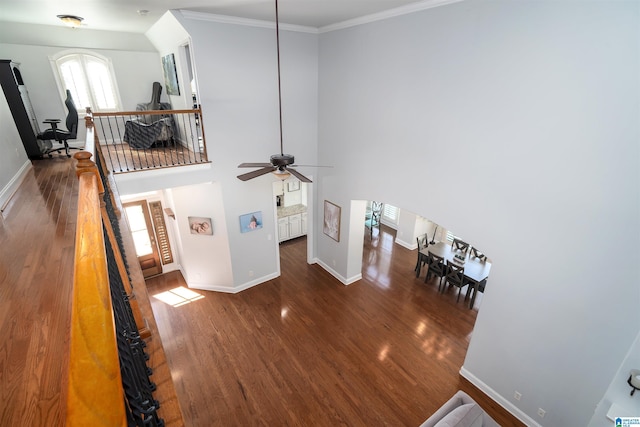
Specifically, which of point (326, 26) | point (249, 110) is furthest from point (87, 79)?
point (326, 26)

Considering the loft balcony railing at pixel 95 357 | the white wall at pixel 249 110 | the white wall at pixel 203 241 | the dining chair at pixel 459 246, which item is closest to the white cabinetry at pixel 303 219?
the white wall at pixel 249 110

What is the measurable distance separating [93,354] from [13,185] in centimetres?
493

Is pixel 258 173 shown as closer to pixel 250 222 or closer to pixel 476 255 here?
pixel 250 222

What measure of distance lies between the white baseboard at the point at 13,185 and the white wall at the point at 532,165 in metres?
5.49

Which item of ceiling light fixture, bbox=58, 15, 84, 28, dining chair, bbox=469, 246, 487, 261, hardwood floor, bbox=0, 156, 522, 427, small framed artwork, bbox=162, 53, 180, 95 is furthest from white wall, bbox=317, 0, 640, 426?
ceiling light fixture, bbox=58, 15, 84, 28

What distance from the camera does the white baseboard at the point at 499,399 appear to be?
14.0 feet

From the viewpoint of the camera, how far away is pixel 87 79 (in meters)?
7.11

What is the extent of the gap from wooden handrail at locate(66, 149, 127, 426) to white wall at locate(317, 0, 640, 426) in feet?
13.8

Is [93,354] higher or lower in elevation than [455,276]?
higher

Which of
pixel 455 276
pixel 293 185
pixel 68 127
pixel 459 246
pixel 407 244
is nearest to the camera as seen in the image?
pixel 68 127

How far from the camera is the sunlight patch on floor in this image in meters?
6.92

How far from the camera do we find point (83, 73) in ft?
23.1

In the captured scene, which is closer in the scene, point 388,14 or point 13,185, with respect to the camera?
point 13,185

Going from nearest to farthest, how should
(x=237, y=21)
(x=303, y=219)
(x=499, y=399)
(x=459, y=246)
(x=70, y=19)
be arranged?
(x=499, y=399) → (x=70, y=19) → (x=237, y=21) → (x=459, y=246) → (x=303, y=219)
